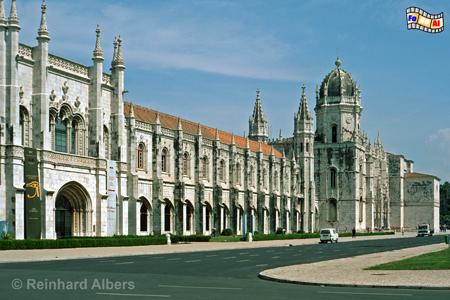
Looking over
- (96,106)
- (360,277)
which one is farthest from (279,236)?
(360,277)

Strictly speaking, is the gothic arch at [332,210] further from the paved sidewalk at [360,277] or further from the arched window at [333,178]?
the paved sidewalk at [360,277]

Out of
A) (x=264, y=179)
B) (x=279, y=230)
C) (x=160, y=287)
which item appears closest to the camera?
(x=160, y=287)

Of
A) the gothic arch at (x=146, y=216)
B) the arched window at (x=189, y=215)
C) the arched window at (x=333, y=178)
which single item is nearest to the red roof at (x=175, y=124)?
the gothic arch at (x=146, y=216)

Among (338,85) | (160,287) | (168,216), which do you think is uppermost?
(338,85)

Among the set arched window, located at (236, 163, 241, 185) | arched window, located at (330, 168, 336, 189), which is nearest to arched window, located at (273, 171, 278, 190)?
arched window, located at (236, 163, 241, 185)

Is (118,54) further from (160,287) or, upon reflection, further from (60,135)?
(160,287)

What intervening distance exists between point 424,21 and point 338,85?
99027 millimetres

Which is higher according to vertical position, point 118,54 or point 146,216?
point 118,54

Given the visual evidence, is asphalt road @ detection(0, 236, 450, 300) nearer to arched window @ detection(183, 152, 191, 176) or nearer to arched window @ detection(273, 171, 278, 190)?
arched window @ detection(183, 152, 191, 176)

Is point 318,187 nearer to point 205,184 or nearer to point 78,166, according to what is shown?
point 205,184

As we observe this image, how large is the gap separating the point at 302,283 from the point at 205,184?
57.9 metres

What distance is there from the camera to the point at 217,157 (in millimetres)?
81625

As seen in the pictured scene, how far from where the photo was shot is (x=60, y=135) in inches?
2137

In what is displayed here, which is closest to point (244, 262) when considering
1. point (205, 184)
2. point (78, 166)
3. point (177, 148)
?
point (78, 166)
